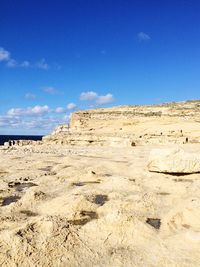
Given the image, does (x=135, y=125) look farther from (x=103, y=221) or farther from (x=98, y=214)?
(x=103, y=221)

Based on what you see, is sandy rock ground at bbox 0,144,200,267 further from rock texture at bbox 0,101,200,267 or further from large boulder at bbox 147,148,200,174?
large boulder at bbox 147,148,200,174

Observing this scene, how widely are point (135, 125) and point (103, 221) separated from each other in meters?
30.1

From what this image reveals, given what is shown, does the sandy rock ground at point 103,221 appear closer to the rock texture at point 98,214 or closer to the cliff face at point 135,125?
the rock texture at point 98,214

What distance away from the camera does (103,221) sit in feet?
30.6

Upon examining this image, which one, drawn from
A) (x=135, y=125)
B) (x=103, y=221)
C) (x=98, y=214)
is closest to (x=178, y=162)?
(x=98, y=214)

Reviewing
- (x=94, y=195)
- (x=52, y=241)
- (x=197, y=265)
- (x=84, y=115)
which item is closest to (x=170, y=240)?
(x=197, y=265)

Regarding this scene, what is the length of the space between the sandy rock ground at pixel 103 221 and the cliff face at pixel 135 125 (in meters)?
18.1

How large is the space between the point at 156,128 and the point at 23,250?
97.9 feet

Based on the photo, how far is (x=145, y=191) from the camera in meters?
13.4

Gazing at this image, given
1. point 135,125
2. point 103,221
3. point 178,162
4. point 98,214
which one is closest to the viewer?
point 103,221

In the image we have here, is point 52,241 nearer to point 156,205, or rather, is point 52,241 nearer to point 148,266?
point 148,266

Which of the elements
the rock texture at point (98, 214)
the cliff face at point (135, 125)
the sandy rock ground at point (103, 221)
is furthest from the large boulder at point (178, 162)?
the cliff face at point (135, 125)

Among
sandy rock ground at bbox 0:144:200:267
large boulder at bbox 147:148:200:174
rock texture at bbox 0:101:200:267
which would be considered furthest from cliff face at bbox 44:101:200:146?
sandy rock ground at bbox 0:144:200:267

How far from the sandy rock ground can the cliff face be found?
18.1 m
